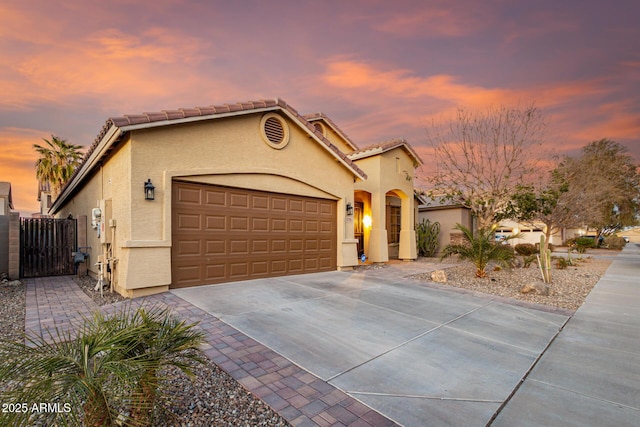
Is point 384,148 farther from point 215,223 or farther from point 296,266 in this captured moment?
point 215,223

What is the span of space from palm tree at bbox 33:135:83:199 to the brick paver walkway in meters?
21.4

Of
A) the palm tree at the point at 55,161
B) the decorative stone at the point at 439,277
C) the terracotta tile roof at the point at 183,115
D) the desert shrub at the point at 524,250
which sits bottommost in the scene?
the desert shrub at the point at 524,250

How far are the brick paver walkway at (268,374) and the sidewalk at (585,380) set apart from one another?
1352 millimetres

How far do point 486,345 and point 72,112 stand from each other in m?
16.2

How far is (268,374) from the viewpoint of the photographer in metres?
3.44

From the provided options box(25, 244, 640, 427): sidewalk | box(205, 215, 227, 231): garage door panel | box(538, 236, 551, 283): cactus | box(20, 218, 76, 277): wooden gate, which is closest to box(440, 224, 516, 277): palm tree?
box(538, 236, 551, 283): cactus

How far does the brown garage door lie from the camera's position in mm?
7316

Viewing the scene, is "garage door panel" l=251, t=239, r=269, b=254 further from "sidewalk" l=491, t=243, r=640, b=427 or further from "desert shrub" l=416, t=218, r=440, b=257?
"desert shrub" l=416, t=218, r=440, b=257

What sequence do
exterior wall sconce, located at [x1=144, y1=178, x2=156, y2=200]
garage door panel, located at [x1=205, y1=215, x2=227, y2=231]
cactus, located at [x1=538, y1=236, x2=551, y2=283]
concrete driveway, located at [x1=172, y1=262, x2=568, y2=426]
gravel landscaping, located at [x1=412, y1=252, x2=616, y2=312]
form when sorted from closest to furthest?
concrete driveway, located at [x1=172, y1=262, x2=568, y2=426]
exterior wall sconce, located at [x1=144, y1=178, x2=156, y2=200]
gravel landscaping, located at [x1=412, y1=252, x2=616, y2=312]
garage door panel, located at [x1=205, y1=215, x2=227, y2=231]
cactus, located at [x1=538, y1=236, x2=551, y2=283]

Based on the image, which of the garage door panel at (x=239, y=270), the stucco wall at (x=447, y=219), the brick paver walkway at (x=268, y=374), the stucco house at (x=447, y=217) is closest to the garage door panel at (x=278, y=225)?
the garage door panel at (x=239, y=270)

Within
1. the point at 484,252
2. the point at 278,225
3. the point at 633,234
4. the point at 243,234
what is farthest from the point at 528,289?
the point at 633,234

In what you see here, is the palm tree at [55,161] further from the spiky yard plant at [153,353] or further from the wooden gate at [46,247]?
the spiky yard plant at [153,353]

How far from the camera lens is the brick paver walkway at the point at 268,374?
274 centimetres

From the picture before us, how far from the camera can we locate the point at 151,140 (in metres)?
6.81
